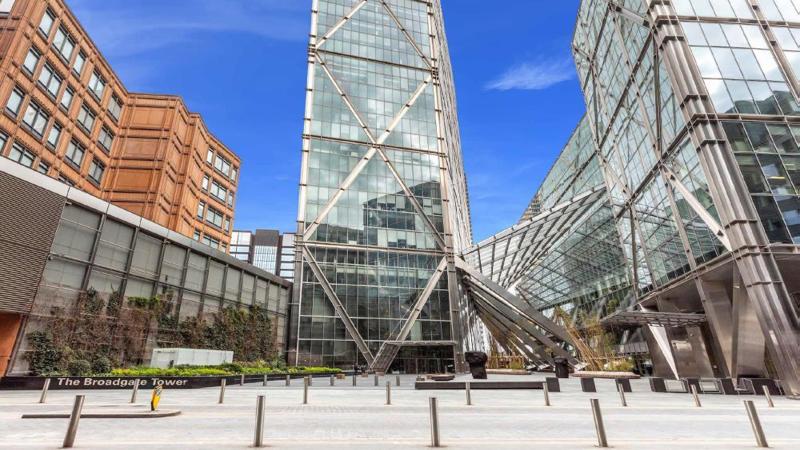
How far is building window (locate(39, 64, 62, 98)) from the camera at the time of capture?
33744 millimetres

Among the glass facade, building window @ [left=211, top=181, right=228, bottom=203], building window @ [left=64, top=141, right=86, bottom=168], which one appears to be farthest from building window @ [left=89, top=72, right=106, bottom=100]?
the glass facade

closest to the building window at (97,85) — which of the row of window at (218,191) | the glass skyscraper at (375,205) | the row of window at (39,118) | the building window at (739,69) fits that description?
the row of window at (39,118)

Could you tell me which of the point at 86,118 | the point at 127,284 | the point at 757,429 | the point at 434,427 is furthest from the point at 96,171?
the point at 757,429

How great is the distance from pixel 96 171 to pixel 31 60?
40.7 feet

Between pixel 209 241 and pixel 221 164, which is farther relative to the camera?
pixel 221 164

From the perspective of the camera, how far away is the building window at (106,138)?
42.5 metres

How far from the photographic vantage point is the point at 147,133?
153 ft

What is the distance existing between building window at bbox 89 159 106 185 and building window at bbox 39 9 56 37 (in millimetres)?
12220

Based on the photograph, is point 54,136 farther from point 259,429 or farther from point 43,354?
point 259,429

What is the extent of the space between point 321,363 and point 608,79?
37133mm

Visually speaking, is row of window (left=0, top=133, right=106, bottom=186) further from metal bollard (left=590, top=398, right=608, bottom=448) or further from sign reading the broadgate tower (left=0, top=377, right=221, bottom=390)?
metal bollard (left=590, top=398, right=608, bottom=448)

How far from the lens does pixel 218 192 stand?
57.5m

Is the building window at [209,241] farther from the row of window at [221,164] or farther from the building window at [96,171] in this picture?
the building window at [96,171]

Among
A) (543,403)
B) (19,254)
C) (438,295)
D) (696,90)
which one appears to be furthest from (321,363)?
(696,90)
